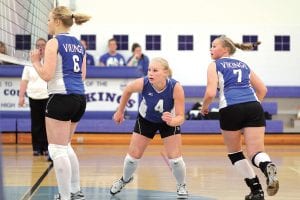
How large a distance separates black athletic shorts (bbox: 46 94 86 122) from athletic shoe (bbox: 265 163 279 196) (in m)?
1.79

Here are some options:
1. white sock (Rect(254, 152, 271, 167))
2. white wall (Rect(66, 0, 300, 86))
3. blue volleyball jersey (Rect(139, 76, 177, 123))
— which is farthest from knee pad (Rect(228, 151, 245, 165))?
white wall (Rect(66, 0, 300, 86))

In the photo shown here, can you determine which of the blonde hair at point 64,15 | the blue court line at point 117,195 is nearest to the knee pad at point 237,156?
the blue court line at point 117,195

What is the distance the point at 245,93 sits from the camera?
6332 millimetres

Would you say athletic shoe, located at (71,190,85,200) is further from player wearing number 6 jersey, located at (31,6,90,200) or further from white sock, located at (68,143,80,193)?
player wearing number 6 jersey, located at (31,6,90,200)

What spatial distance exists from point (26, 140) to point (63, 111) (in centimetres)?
844

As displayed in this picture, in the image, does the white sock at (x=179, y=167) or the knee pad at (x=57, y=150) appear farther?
the white sock at (x=179, y=167)

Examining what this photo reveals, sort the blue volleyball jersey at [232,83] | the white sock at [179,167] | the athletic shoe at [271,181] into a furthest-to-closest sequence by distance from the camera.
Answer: the white sock at [179,167] → the blue volleyball jersey at [232,83] → the athletic shoe at [271,181]

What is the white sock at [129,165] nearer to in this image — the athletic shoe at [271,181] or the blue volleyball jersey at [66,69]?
the blue volleyball jersey at [66,69]

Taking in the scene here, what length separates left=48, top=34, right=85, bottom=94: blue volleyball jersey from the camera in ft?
18.9

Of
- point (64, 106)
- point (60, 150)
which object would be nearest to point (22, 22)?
point (64, 106)

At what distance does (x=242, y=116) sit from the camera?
618cm

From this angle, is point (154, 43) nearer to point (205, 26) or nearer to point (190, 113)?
point (205, 26)

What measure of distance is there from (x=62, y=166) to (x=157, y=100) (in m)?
1.41

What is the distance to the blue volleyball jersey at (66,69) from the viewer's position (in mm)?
5754
